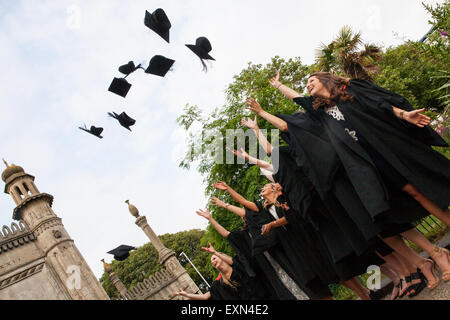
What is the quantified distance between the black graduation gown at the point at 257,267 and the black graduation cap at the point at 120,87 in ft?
14.9

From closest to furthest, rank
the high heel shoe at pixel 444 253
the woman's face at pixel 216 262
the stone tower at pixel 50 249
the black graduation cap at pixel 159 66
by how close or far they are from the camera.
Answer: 1. the high heel shoe at pixel 444 253
2. the woman's face at pixel 216 262
3. the black graduation cap at pixel 159 66
4. the stone tower at pixel 50 249

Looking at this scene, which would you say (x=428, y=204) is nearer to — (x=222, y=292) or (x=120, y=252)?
(x=222, y=292)

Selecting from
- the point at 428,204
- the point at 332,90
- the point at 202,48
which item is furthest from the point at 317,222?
the point at 202,48

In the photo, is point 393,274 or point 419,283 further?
point 393,274

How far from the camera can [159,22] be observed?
696 cm

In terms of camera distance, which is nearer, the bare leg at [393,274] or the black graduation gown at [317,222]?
the bare leg at [393,274]

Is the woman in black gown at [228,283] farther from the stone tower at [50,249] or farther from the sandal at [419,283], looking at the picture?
the stone tower at [50,249]

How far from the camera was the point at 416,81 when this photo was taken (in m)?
25.7

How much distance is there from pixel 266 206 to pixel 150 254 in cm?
3925

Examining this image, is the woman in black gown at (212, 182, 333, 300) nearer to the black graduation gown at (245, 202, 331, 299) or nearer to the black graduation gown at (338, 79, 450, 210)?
the black graduation gown at (245, 202, 331, 299)

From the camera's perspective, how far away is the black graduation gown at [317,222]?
388cm

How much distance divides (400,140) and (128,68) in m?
6.24


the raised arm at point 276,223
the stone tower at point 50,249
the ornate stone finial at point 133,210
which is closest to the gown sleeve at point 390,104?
the raised arm at point 276,223

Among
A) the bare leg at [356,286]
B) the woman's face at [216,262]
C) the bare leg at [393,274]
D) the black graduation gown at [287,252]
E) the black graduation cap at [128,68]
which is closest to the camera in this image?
the bare leg at [393,274]
